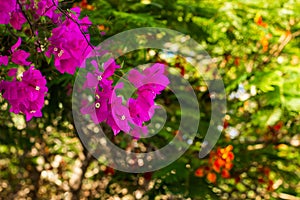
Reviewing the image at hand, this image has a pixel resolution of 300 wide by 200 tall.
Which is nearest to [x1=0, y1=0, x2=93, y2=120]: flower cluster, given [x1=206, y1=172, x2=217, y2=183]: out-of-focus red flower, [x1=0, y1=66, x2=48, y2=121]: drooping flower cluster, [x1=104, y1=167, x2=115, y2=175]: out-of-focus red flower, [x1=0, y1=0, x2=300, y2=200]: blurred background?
[x1=0, y1=66, x2=48, y2=121]: drooping flower cluster

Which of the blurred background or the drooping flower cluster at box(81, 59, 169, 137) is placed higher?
the drooping flower cluster at box(81, 59, 169, 137)

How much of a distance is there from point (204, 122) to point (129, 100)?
1.59 m

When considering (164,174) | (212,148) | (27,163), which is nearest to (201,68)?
(212,148)

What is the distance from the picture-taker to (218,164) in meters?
2.70

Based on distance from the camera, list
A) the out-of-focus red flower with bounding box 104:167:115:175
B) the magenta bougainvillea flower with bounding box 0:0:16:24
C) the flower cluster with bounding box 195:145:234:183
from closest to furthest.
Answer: the magenta bougainvillea flower with bounding box 0:0:16:24
the flower cluster with bounding box 195:145:234:183
the out-of-focus red flower with bounding box 104:167:115:175

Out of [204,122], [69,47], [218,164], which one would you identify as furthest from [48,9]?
[218,164]

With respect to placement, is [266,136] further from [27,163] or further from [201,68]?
[27,163]

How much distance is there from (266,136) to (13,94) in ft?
7.48

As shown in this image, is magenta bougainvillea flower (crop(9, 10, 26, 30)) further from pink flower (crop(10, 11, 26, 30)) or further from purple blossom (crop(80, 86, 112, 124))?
purple blossom (crop(80, 86, 112, 124))

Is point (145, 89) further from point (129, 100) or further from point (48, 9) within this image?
point (48, 9)

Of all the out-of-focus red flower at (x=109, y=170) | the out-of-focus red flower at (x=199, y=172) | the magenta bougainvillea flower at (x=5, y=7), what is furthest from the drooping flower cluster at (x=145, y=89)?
the out-of-focus red flower at (x=109, y=170)

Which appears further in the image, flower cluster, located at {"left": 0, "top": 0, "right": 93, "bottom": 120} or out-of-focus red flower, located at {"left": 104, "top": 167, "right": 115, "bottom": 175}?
out-of-focus red flower, located at {"left": 104, "top": 167, "right": 115, "bottom": 175}

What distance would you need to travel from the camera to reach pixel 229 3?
8.16 feet

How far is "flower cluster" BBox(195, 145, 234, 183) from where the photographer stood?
8.64 feet
